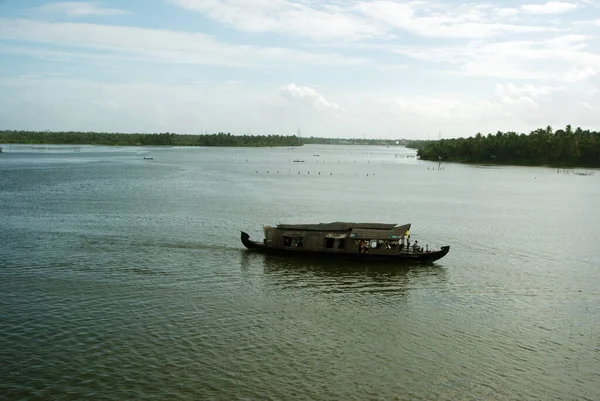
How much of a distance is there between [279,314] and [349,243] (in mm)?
14517

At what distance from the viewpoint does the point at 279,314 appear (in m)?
32.6

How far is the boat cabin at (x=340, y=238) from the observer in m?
45.0

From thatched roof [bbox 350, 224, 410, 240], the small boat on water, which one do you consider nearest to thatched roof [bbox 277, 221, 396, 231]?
the small boat on water

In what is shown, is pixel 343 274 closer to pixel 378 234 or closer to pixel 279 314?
pixel 378 234

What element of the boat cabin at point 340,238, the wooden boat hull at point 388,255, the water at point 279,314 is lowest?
the water at point 279,314

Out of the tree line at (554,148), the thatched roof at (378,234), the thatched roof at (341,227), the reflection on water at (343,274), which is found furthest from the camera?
the tree line at (554,148)

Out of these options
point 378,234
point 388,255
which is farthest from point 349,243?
point 388,255

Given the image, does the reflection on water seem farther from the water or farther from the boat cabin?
the boat cabin

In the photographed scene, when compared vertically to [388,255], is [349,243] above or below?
above

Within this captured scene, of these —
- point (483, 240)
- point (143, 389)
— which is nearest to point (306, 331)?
point (143, 389)

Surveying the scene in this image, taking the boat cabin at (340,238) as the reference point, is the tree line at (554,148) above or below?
above

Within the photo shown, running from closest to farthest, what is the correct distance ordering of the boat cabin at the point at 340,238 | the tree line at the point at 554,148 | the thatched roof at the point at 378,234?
1. the thatched roof at the point at 378,234
2. the boat cabin at the point at 340,238
3. the tree line at the point at 554,148

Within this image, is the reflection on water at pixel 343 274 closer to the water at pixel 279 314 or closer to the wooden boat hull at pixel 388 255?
the water at pixel 279 314

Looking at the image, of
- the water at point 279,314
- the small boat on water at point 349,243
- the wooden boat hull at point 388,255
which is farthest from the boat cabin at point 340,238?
the water at point 279,314
